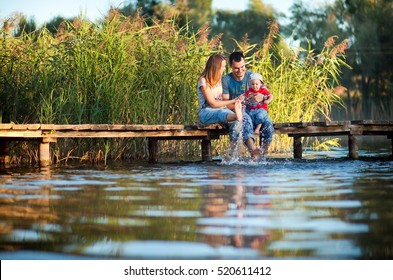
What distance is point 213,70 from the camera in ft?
34.1

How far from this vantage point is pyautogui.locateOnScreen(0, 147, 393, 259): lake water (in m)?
4.01

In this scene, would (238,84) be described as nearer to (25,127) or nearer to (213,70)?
(213,70)

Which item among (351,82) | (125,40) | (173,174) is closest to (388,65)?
(351,82)

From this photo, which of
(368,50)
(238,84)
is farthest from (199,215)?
(368,50)

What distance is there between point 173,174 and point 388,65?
1090 inches

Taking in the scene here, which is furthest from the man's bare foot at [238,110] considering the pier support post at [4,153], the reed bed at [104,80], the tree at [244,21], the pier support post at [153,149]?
the tree at [244,21]

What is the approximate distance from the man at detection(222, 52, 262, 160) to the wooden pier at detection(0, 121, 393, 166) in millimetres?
474

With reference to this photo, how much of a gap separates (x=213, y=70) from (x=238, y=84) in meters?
0.42

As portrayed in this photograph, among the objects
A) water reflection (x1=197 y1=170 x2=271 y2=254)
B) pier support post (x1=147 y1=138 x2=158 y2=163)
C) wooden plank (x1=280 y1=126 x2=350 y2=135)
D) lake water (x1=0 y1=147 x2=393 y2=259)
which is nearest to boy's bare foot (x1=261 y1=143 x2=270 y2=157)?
wooden plank (x1=280 y1=126 x2=350 y2=135)

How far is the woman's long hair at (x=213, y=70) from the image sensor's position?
33.8 ft

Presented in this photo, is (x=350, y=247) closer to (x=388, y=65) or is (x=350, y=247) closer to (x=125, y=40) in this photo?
(x=125, y=40)

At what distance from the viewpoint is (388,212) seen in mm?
5309

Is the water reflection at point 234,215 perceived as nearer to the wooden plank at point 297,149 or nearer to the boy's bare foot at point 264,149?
the boy's bare foot at point 264,149

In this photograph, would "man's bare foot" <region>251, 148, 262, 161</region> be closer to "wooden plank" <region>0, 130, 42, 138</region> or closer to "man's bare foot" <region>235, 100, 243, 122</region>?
"man's bare foot" <region>235, 100, 243, 122</region>
